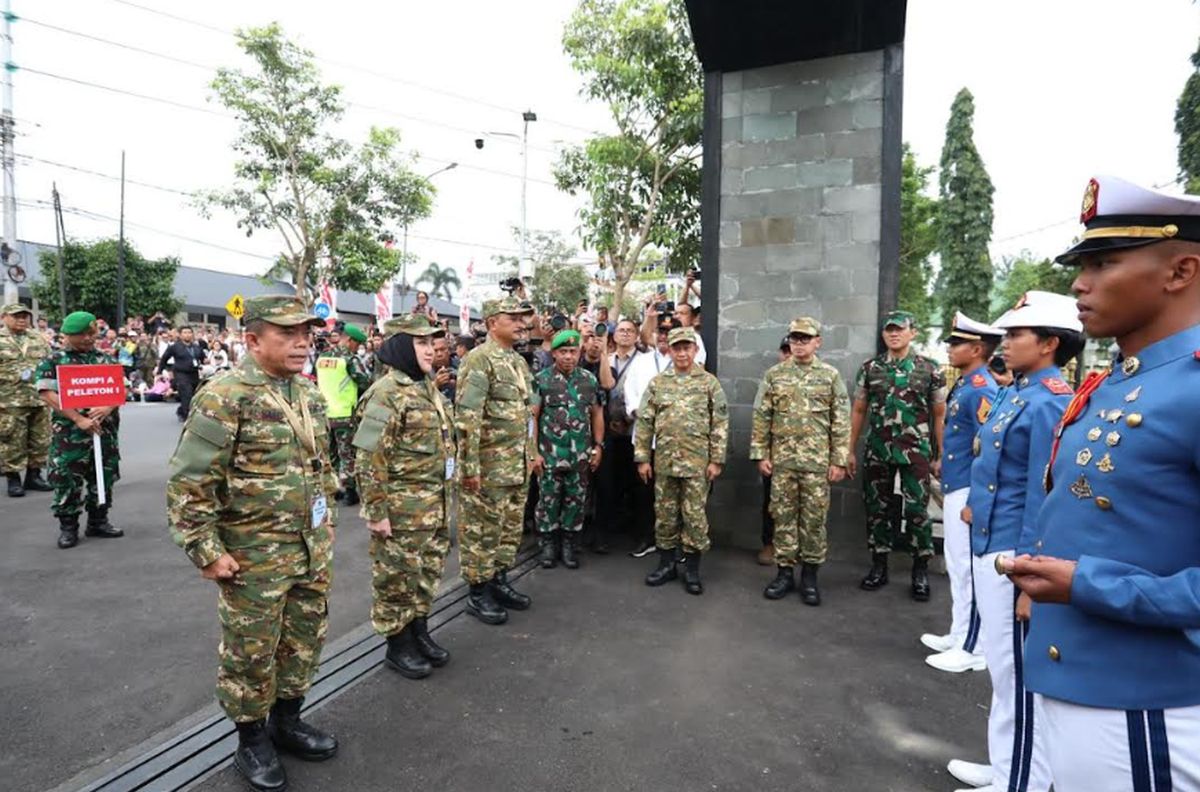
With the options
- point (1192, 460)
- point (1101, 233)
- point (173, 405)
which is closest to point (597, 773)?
point (1192, 460)

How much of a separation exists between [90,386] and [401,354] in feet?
12.2

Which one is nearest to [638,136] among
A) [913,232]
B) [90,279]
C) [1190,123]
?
[913,232]

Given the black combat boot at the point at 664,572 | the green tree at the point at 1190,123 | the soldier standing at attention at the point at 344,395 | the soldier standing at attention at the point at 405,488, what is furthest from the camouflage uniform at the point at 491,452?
the green tree at the point at 1190,123

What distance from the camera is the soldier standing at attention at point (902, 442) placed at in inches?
180

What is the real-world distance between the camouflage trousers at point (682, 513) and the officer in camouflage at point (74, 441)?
4.76 m

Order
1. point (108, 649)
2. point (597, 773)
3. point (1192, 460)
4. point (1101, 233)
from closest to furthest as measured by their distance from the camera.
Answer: point (1192, 460) → point (1101, 233) → point (597, 773) → point (108, 649)

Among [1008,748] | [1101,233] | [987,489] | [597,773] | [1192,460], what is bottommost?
[597,773]

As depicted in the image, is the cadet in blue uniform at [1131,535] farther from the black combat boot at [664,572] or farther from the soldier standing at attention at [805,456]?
the black combat boot at [664,572]

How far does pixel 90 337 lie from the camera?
17.7 feet

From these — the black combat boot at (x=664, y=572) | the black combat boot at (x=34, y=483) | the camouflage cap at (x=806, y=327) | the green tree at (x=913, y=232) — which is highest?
the green tree at (x=913, y=232)

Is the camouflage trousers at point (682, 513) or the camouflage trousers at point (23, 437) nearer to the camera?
the camouflage trousers at point (682, 513)

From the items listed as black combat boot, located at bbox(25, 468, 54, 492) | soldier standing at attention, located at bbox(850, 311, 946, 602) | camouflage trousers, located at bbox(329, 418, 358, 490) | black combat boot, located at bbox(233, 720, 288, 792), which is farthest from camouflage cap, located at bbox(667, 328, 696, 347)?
black combat boot, located at bbox(25, 468, 54, 492)

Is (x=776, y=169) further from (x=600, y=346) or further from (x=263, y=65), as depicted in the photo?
(x=263, y=65)

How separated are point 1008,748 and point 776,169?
447cm
